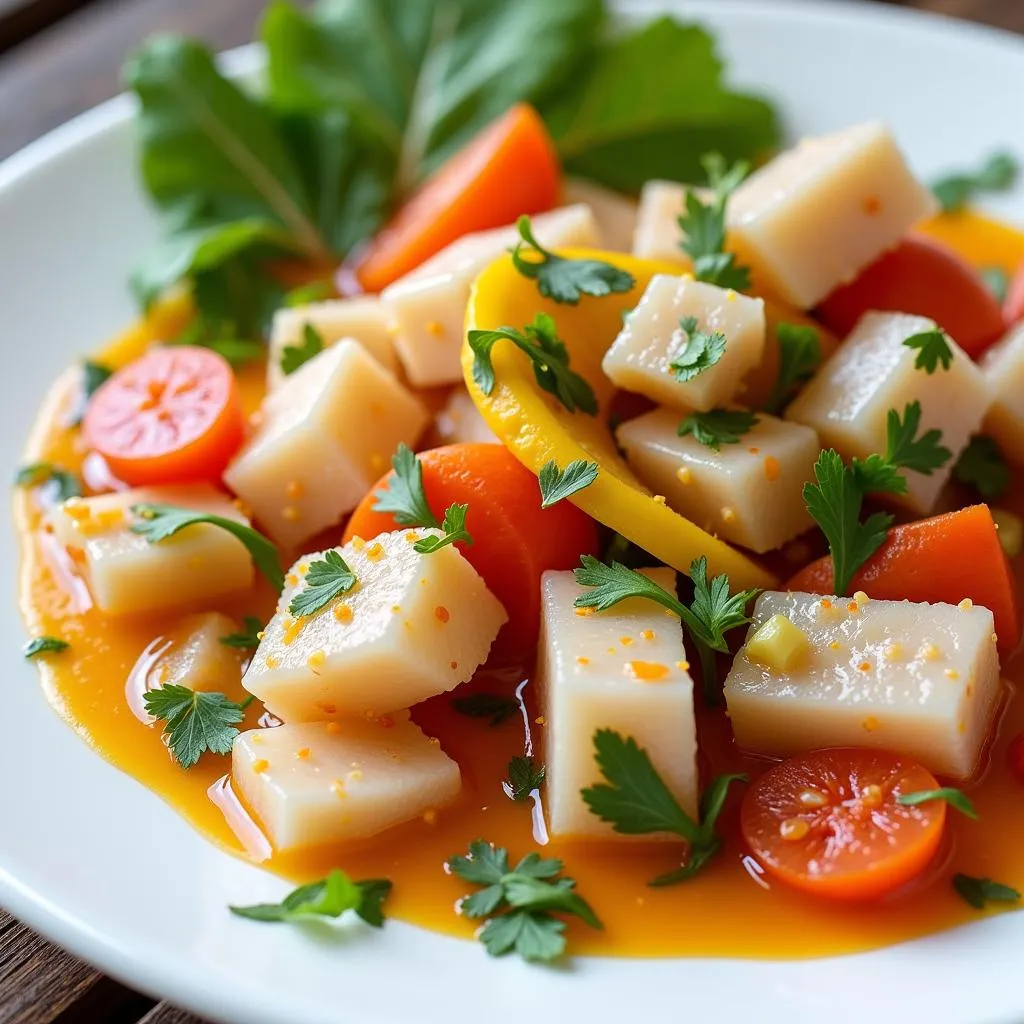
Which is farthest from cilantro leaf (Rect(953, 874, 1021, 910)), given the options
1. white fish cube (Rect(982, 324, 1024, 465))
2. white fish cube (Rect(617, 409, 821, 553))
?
white fish cube (Rect(982, 324, 1024, 465))

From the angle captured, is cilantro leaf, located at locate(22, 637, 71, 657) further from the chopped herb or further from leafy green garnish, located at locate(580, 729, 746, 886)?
leafy green garnish, located at locate(580, 729, 746, 886)

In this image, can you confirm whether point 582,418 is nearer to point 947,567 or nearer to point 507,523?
point 507,523

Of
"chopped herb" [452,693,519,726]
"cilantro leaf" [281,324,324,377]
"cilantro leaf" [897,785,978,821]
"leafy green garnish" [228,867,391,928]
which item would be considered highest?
"cilantro leaf" [281,324,324,377]

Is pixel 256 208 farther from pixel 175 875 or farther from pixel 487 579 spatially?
pixel 175 875

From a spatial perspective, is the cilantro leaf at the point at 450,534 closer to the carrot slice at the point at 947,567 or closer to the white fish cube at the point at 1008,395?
the carrot slice at the point at 947,567

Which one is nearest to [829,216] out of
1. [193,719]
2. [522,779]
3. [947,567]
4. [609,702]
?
[947,567]
